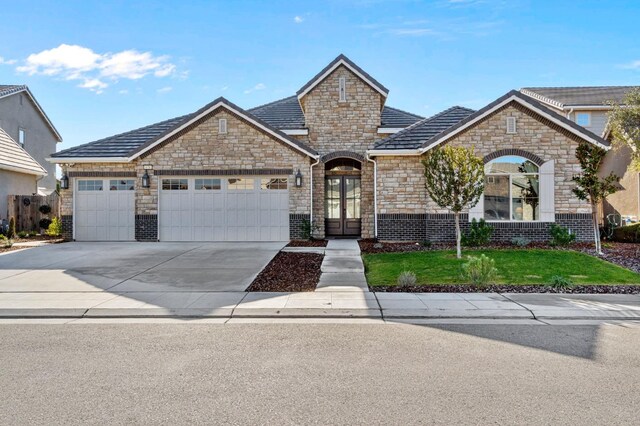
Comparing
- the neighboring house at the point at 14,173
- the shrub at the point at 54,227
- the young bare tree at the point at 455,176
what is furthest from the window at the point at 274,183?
the neighboring house at the point at 14,173

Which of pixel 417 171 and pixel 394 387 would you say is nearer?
pixel 394 387

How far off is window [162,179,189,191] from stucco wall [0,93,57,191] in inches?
626

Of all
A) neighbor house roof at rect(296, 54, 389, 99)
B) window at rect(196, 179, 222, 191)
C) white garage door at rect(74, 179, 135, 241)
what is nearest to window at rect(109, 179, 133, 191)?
white garage door at rect(74, 179, 135, 241)

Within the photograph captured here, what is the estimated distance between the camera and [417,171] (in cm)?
1644

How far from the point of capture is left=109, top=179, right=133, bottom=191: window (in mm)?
17703

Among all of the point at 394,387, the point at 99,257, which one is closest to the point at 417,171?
the point at 99,257

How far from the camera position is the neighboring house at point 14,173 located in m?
20.7

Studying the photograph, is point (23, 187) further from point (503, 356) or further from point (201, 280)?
point (503, 356)

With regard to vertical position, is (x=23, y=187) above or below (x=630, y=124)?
below

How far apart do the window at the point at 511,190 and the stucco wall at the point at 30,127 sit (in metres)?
27.5

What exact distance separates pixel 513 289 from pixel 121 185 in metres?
15.1

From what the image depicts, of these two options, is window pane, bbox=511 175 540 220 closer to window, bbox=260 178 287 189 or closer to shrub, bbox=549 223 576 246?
shrub, bbox=549 223 576 246

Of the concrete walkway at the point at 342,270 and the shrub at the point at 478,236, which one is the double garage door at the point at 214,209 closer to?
the concrete walkway at the point at 342,270

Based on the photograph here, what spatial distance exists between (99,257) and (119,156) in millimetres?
5684
